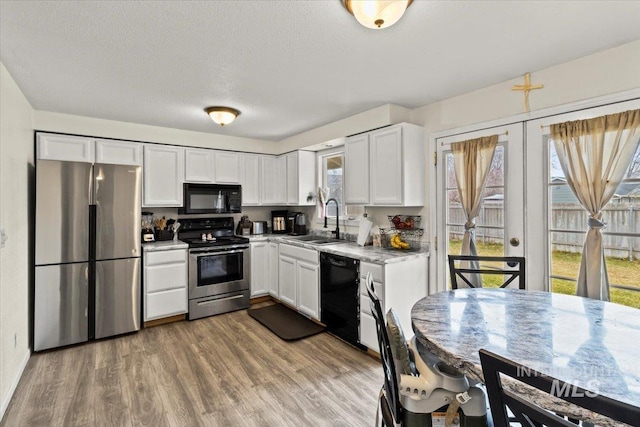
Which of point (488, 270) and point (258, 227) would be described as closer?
point (488, 270)

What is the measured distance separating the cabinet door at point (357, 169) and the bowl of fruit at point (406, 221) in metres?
0.37

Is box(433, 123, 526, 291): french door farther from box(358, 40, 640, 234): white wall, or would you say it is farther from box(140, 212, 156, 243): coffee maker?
box(140, 212, 156, 243): coffee maker

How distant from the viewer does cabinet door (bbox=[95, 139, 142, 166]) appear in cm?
360

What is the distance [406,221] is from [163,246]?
2787mm

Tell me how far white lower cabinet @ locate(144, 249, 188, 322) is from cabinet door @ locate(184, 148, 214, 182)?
3.37ft

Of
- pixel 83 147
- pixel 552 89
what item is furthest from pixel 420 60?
pixel 83 147

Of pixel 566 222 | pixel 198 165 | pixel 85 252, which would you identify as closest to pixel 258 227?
pixel 198 165

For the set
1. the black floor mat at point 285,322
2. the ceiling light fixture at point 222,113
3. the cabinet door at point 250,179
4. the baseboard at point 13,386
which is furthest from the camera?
the cabinet door at point 250,179

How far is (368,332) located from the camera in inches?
113

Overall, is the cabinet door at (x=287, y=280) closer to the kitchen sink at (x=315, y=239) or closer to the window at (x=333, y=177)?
the kitchen sink at (x=315, y=239)

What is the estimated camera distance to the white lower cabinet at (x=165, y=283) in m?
3.57

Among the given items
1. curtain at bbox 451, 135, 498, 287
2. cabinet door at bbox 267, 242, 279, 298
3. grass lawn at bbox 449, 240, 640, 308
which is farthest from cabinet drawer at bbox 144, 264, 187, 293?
grass lawn at bbox 449, 240, 640, 308

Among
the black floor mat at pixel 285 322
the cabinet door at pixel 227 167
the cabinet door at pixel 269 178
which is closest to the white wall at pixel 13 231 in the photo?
the cabinet door at pixel 227 167

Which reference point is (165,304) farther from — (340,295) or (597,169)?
(597,169)
